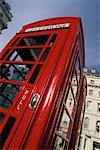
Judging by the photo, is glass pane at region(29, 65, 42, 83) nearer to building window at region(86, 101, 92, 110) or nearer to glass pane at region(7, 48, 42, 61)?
glass pane at region(7, 48, 42, 61)

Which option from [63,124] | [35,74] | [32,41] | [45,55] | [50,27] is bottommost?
[63,124]

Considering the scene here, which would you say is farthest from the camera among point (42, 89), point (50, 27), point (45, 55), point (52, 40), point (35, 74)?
point (50, 27)

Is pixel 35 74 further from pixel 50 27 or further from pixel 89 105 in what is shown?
pixel 89 105

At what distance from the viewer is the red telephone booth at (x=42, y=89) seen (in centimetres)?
200

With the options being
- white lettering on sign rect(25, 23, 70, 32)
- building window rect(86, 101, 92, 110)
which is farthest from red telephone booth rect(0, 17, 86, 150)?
building window rect(86, 101, 92, 110)

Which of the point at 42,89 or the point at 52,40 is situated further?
the point at 52,40

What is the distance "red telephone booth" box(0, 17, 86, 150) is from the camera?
6.55 feet

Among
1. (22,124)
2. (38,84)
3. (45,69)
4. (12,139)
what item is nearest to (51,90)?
(38,84)

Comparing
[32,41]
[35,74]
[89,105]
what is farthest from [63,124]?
[89,105]

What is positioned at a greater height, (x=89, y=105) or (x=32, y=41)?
(x=89, y=105)

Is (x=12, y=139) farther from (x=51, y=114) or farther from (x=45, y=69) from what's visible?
(x=45, y=69)

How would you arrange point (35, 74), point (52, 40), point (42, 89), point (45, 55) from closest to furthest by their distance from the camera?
point (42, 89) < point (35, 74) < point (45, 55) < point (52, 40)

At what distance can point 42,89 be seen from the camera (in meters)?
2.32

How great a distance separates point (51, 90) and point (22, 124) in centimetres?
55
